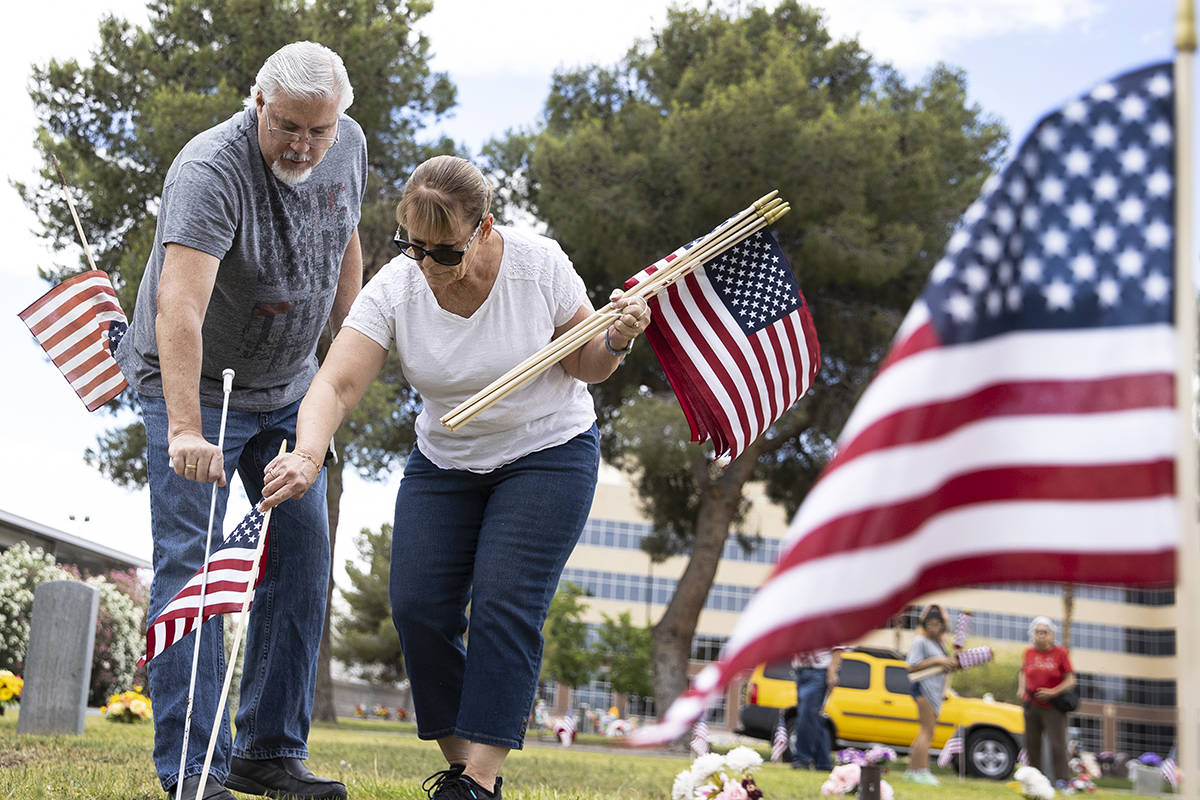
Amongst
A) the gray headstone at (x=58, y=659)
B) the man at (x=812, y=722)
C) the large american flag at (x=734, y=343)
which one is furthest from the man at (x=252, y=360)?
the man at (x=812, y=722)

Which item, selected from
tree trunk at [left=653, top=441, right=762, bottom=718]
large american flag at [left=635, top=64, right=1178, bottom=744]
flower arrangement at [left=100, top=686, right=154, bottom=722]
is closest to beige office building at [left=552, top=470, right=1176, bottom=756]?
tree trunk at [left=653, top=441, right=762, bottom=718]

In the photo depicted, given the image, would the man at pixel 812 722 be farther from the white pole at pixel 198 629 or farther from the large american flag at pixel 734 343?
the white pole at pixel 198 629

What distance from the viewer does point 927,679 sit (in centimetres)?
1186

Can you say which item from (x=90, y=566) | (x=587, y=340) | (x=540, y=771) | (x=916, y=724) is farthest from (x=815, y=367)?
(x=90, y=566)

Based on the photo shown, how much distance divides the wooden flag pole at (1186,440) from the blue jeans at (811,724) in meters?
10.9

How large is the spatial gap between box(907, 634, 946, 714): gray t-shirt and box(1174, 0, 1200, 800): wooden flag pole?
10627 mm

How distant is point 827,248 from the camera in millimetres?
18375

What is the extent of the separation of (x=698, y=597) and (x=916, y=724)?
13.9ft

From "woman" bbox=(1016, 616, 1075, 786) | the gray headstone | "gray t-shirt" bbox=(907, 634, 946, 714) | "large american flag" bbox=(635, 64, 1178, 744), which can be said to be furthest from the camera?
"gray t-shirt" bbox=(907, 634, 946, 714)

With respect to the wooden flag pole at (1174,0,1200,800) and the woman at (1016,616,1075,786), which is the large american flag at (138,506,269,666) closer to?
the wooden flag pole at (1174,0,1200,800)

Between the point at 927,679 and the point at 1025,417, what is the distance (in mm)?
10779

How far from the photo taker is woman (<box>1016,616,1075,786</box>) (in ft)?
37.8

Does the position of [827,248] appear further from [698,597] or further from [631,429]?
[698,597]

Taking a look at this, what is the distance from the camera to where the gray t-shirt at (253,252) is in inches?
140
